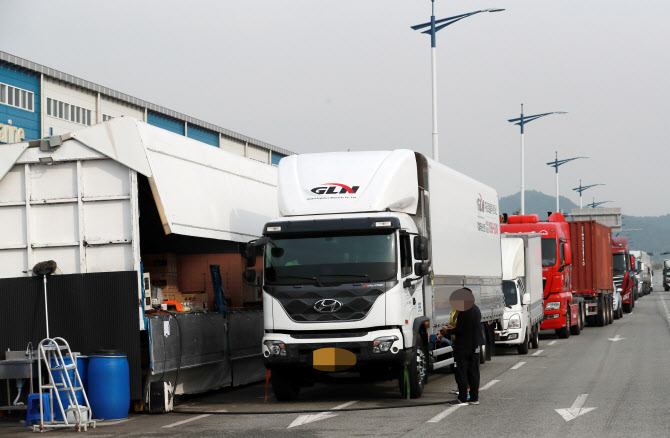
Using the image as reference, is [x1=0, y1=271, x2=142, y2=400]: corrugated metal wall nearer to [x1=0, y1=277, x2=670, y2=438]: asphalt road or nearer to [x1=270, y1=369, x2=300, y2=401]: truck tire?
[x1=0, y1=277, x2=670, y2=438]: asphalt road

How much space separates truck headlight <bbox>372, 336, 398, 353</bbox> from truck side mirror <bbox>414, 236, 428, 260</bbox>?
4.34 feet

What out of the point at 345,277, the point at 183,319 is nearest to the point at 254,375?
the point at 183,319

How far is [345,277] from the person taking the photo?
558 inches

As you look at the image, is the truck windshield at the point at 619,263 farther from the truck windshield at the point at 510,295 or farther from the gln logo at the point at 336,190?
the gln logo at the point at 336,190

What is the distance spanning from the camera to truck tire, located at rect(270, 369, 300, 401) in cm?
1503

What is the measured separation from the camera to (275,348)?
14.3m

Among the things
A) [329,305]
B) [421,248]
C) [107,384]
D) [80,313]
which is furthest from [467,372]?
[80,313]

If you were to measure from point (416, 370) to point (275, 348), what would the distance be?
7.02 ft

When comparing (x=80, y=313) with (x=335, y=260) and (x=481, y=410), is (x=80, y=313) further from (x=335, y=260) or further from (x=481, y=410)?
(x=481, y=410)

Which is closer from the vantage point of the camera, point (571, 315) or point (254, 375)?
point (254, 375)

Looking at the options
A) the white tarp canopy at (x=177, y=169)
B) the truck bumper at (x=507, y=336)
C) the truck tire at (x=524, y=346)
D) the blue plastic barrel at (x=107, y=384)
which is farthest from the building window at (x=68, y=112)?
the blue plastic barrel at (x=107, y=384)

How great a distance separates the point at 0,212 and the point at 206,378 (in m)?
4.16

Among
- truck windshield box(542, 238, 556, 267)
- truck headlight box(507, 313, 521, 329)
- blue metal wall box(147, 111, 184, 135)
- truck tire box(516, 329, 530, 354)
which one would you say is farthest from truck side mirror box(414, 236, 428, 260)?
blue metal wall box(147, 111, 184, 135)

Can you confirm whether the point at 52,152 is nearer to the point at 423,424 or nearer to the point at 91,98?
the point at 423,424
